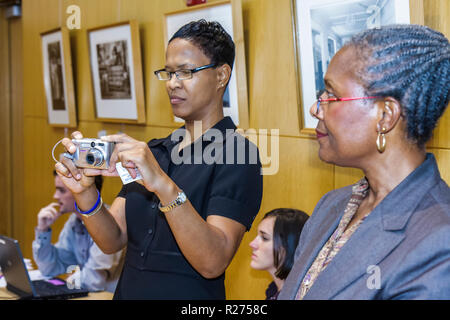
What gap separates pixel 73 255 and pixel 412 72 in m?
2.47

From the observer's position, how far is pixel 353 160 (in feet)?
3.61

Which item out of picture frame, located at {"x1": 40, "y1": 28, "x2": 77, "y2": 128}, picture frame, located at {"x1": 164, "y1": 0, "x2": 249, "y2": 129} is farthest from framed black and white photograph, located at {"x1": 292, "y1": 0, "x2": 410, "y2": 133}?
picture frame, located at {"x1": 40, "y1": 28, "x2": 77, "y2": 128}

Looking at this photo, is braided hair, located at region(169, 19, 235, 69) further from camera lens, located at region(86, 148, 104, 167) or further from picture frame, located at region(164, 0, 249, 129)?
picture frame, located at region(164, 0, 249, 129)

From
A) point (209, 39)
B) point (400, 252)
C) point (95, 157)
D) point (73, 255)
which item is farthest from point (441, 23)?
point (73, 255)

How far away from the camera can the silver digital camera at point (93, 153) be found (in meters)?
1.40

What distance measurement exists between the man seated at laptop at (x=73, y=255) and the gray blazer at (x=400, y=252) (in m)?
1.75

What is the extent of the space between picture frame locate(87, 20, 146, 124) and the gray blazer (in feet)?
7.52

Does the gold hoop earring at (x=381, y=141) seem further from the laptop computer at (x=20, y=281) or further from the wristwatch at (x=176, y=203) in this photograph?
the laptop computer at (x=20, y=281)

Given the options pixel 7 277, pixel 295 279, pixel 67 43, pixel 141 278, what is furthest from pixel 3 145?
pixel 295 279

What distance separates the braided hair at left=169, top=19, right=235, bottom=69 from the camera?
150 cm

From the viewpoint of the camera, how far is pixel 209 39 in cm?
151

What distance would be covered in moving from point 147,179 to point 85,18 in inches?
111

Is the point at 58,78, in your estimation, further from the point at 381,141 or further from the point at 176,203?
the point at 381,141

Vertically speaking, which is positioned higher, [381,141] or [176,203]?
[381,141]
